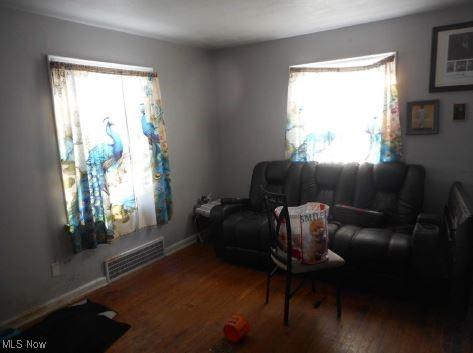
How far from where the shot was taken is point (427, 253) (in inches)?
90.6

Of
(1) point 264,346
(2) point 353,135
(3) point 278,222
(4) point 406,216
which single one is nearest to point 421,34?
(2) point 353,135

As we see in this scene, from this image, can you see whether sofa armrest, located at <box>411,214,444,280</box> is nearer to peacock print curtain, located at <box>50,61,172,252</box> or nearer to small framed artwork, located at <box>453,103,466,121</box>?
small framed artwork, located at <box>453,103,466,121</box>

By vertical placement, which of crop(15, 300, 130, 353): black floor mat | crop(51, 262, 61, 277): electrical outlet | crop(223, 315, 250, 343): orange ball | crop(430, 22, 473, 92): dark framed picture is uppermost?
crop(430, 22, 473, 92): dark framed picture

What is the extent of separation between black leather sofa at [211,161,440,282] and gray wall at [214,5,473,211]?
29cm

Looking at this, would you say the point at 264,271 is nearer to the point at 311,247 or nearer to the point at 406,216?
the point at 311,247

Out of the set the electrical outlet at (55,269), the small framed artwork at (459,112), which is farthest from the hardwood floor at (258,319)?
the small framed artwork at (459,112)

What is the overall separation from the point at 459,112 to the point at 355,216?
1.34 meters

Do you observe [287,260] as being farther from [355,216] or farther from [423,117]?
[423,117]

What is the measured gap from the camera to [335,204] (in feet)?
10.7

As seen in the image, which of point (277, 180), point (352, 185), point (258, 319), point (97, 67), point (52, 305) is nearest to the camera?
point (258, 319)

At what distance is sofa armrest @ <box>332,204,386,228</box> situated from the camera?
290 centimetres

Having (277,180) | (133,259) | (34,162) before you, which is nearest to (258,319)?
(133,259)

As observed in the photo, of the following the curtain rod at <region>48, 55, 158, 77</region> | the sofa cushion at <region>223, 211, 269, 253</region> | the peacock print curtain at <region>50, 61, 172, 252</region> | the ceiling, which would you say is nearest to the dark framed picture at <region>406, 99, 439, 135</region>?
the ceiling

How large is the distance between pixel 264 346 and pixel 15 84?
2.61 m
